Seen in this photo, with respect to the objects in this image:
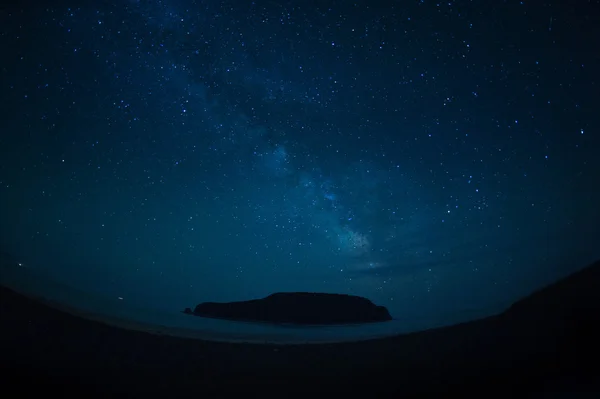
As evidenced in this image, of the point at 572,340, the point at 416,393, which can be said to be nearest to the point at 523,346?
the point at 572,340

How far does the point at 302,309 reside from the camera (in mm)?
9766

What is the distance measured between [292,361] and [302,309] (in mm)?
5529

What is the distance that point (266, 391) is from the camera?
376 centimetres

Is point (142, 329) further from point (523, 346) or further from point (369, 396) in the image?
point (523, 346)

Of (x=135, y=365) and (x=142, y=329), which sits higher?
(x=142, y=329)

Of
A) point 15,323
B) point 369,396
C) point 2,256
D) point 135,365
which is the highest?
point 2,256

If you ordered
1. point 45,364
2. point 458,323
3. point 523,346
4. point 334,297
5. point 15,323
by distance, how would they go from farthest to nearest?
point 334,297, point 458,323, point 523,346, point 15,323, point 45,364

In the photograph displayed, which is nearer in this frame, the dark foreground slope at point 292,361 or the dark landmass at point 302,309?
the dark foreground slope at point 292,361

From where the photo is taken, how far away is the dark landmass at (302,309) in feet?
30.2

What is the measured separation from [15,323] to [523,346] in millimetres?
9385

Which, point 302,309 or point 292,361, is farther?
point 302,309

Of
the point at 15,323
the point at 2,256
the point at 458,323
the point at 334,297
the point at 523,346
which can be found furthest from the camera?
the point at 334,297

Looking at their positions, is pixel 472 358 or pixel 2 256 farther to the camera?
pixel 2 256

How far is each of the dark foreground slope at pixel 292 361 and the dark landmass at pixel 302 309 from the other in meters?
4.22
